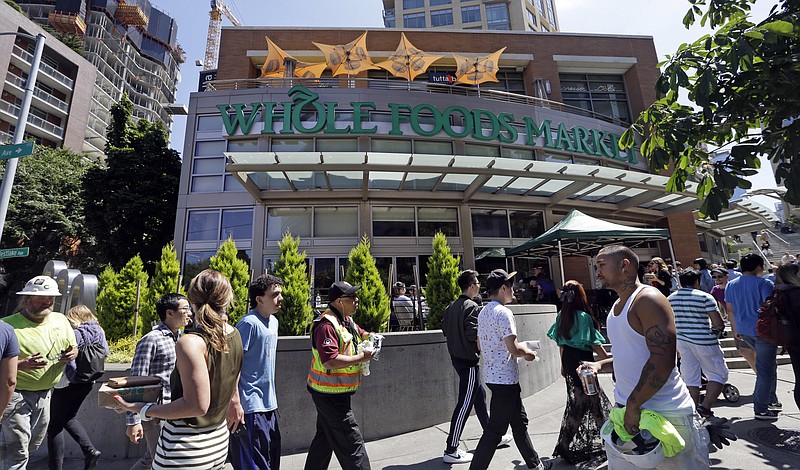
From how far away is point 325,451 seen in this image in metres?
3.17

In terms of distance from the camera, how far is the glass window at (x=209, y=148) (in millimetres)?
15781

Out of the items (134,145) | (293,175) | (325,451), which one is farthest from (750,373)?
(134,145)

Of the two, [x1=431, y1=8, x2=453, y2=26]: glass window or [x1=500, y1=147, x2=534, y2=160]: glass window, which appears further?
[x1=431, y1=8, x2=453, y2=26]: glass window

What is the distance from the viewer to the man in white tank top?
2.02 meters

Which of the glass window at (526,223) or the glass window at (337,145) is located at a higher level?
the glass window at (337,145)

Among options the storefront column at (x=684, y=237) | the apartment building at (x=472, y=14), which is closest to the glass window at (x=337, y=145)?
the storefront column at (x=684, y=237)

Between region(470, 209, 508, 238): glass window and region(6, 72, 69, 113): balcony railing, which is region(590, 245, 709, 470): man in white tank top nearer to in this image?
region(470, 209, 508, 238): glass window

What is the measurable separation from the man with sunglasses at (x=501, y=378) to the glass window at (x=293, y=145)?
13.4m

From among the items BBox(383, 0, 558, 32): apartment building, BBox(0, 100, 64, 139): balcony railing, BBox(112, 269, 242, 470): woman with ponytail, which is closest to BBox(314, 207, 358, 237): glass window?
BBox(112, 269, 242, 470): woman with ponytail

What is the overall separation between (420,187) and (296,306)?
8730 mm

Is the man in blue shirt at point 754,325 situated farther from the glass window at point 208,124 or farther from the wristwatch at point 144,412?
the glass window at point 208,124

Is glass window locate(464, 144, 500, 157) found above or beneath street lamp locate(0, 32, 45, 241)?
above

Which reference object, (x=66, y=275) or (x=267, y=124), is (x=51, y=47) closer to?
(x=267, y=124)

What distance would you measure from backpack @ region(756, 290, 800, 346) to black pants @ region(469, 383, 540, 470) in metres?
3.16
